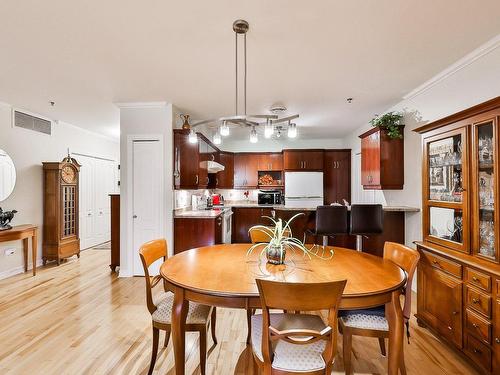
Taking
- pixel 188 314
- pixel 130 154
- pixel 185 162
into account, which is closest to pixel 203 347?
pixel 188 314

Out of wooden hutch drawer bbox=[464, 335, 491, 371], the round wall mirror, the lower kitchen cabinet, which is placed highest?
the round wall mirror

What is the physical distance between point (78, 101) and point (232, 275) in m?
3.64

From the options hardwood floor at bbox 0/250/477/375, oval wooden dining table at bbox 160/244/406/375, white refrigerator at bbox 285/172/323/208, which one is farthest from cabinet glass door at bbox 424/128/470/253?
white refrigerator at bbox 285/172/323/208

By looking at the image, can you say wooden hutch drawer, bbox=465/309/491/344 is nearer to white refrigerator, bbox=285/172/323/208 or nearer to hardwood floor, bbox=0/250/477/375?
hardwood floor, bbox=0/250/477/375

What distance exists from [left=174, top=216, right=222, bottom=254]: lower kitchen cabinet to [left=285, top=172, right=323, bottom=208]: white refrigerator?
2.86 m

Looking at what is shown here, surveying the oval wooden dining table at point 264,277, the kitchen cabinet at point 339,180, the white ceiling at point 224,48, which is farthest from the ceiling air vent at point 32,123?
the kitchen cabinet at point 339,180

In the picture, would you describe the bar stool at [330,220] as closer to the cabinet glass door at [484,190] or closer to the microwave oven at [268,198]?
the cabinet glass door at [484,190]

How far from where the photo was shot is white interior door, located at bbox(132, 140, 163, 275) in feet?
13.7

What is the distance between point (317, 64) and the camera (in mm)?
2855

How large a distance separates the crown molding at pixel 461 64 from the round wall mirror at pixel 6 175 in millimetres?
5730

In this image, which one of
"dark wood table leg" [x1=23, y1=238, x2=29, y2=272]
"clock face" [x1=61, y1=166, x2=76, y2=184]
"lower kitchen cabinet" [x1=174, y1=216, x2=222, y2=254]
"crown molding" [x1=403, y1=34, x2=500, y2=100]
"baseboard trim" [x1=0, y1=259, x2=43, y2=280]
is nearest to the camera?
"crown molding" [x1=403, y1=34, x2=500, y2=100]

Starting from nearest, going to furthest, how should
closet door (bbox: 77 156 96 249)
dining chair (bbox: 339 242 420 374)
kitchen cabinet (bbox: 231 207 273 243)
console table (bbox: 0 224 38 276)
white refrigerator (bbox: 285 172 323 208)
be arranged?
dining chair (bbox: 339 242 420 374) → console table (bbox: 0 224 38 276) → closet door (bbox: 77 156 96 249) → kitchen cabinet (bbox: 231 207 273 243) → white refrigerator (bbox: 285 172 323 208)

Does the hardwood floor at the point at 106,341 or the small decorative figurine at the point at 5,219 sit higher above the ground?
the small decorative figurine at the point at 5,219

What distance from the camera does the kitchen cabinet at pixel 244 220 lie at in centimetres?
646
